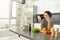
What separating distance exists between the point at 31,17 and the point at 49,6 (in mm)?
648

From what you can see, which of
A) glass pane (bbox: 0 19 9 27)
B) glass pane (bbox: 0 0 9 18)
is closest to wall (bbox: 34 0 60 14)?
glass pane (bbox: 0 0 9 18)

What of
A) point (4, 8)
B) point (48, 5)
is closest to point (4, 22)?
point (4, 8)

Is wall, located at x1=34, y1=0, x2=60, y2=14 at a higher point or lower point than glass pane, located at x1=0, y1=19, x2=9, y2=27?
higher

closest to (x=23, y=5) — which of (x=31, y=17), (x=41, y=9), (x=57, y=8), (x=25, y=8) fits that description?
(x=25, y=8)

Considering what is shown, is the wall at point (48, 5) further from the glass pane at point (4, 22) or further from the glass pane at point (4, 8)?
the glass pane at point (4, 22)

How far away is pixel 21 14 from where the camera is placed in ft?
9.53

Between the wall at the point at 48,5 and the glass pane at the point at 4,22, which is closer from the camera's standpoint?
the wall at the point at 48,5

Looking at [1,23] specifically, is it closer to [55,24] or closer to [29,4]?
[29,4]

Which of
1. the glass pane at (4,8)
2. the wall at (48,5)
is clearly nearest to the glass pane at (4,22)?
the glass pane at (4,8)

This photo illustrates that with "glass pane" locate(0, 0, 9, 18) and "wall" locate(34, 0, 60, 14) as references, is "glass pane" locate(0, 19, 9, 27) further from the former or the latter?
"wall" locate(34, 0, 60, 14)

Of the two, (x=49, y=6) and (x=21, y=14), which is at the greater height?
(x=49, y=6)

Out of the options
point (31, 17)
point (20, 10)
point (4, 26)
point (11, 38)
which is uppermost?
point (20, 10)

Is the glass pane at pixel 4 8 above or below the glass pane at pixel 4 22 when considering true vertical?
above

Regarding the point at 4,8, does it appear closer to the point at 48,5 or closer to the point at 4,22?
the point at 4,22
